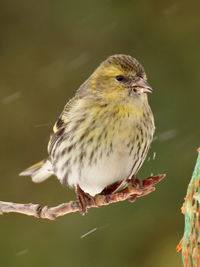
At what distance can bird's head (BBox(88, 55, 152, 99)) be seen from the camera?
11.9ft

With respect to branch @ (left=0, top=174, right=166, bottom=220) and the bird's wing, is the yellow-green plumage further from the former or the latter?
branch @ (left=0, top=174, right=166, bottom=220)

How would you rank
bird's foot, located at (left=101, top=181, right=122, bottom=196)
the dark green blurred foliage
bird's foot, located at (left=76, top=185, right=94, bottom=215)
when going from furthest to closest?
the dark green blurred foliage, bird's foot, located at (left=101, top=181, right=122, bottom=196), bird's foot, located at (left=76, top=185, right=94, bottom=215)

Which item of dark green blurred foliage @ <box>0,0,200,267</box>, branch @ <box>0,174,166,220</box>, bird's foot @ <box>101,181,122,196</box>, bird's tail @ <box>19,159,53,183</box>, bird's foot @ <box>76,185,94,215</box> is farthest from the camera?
dark green blurred foliage @ <box>0,0,200,267</box>

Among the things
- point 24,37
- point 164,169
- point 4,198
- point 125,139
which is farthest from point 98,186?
point 24,37

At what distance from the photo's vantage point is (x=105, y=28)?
484 cm

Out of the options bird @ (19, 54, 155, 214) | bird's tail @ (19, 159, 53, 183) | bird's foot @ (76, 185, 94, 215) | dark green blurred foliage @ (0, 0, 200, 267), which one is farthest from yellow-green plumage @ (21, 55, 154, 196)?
dark green blurred foliage @ (0, 0, 200, 267)

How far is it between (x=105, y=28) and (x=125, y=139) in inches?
54.1

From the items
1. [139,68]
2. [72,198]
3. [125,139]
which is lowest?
[72,198]

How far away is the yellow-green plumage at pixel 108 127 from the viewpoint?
11.9ft

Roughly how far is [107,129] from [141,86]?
0.84 feet

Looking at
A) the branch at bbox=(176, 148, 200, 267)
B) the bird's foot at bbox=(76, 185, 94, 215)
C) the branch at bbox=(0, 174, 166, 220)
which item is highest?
the branch at bbox=(0, 174, 166, 220)

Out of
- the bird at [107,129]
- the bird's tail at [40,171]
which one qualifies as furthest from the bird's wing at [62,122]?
the bird's tail at [40,171]

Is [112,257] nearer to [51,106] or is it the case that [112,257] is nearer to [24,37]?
[51,106]

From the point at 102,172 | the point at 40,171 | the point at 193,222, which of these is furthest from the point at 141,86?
the point at 40,171
